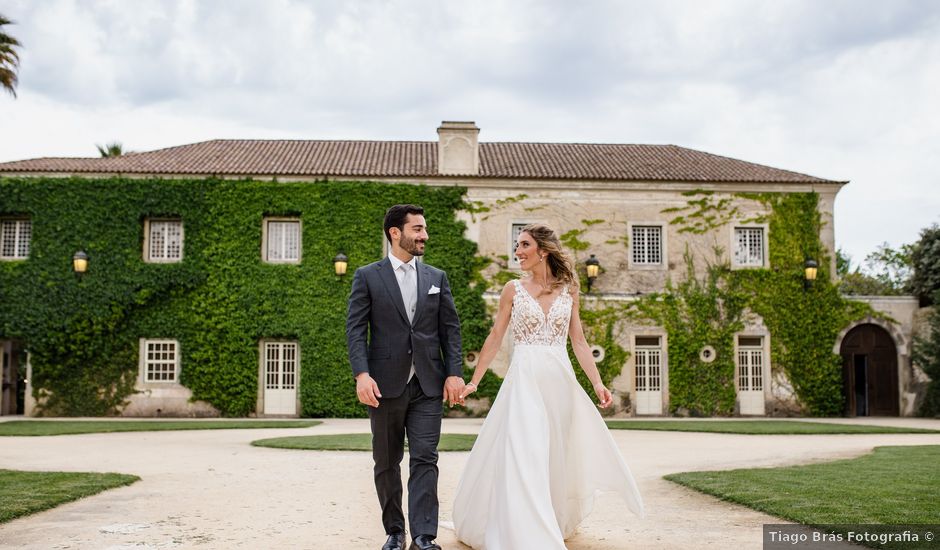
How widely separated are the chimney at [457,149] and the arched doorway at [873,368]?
1209 centimetres

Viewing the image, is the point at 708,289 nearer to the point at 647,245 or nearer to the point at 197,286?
the point at 647,245

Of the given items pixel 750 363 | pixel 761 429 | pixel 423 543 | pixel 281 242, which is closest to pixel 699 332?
pixel 750 363

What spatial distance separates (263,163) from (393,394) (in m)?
20.3

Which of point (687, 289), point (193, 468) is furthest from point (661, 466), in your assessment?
point (687, 289)

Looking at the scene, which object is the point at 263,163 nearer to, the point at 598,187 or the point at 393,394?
the point at 598,187

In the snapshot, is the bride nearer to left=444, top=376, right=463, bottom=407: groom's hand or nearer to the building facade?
left=444, top=376, right=463, bottom=407: groom's hand

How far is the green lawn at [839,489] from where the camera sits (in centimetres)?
593

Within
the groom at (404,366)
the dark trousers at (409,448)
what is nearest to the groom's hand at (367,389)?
the groom at (404,366)

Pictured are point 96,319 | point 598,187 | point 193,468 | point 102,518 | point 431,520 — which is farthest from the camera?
point 598,187

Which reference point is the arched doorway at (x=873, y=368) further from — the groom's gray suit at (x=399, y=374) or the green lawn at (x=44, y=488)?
the groom's gray suit at (x=399, y=374)

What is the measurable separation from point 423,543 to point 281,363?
60.9 feet

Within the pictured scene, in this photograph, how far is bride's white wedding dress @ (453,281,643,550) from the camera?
4.88 m

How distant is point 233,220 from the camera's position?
22516 mm

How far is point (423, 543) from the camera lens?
4770 millimetres
